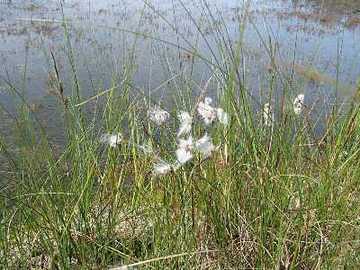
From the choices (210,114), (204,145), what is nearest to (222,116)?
(210,114)

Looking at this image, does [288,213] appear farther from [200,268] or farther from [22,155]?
[22,155]

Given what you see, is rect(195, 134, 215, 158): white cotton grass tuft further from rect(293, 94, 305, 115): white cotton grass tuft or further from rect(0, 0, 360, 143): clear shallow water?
rect(293, 94, 305, 115): white cotton grass tuft

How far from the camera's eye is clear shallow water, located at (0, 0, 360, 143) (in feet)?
10.2

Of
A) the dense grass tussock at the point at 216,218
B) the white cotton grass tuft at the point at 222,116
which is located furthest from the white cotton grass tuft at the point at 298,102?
the white cotton grass tuft at the point at 222,116

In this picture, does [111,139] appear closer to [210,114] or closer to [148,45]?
[210,114]

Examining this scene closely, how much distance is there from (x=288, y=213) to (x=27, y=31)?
7.73 metres

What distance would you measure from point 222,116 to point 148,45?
Result: 3.09 m

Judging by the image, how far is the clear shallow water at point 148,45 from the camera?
3.10 metres

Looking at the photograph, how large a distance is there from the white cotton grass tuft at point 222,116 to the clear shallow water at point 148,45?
34cm

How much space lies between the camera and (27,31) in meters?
8.55

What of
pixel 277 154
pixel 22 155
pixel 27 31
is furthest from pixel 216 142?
pixel 27 31

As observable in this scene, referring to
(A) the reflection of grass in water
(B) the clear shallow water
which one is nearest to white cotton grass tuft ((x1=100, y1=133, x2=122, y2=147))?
(A) the reflection of grass in water

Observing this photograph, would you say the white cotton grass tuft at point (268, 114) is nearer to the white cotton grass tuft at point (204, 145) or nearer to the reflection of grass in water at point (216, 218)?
the reflection of grass in water at point (216, 218)

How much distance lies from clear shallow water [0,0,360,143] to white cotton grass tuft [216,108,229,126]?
13.4 inches
